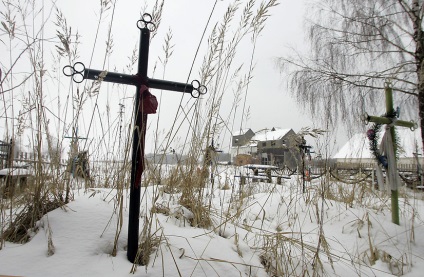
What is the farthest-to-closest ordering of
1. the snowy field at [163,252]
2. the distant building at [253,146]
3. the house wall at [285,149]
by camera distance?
1. the house wall at [285,149]
2. the distant building at [253,146]
3. the snowy field at [163,252]

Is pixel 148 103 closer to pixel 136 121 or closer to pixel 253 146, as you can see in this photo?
pixel 136 121

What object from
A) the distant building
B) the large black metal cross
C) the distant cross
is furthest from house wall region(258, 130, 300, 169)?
the large black metal cross

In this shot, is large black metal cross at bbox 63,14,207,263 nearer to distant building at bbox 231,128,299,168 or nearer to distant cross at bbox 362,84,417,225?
distant building at bbox 231,128,299,168

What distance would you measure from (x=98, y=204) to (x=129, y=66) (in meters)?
1.09

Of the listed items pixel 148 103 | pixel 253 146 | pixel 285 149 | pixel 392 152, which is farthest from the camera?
pixel 285 149

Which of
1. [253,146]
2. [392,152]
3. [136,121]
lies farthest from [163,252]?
[392,152]

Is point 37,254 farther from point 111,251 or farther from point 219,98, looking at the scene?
point 219,98

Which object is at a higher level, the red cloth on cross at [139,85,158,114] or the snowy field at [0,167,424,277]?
the red cloth on cross at [139,85,158,114]

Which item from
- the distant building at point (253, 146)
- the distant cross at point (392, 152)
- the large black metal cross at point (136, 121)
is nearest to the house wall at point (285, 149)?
the distant building at point (253, 146)

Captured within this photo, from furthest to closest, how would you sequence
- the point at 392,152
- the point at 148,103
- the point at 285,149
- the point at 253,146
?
the point at 285,149
the point at 253,146
the point at 392,152
the point at 148,103

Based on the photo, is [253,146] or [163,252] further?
[253,146]

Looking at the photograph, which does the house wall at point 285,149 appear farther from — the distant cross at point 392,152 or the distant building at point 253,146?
the distant cross at point 392,152

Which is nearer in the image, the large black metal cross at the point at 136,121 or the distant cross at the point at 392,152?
the large black metal cross at the point at 136,121

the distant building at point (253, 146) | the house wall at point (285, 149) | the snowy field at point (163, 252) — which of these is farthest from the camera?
the house wall at point (285, 149)
